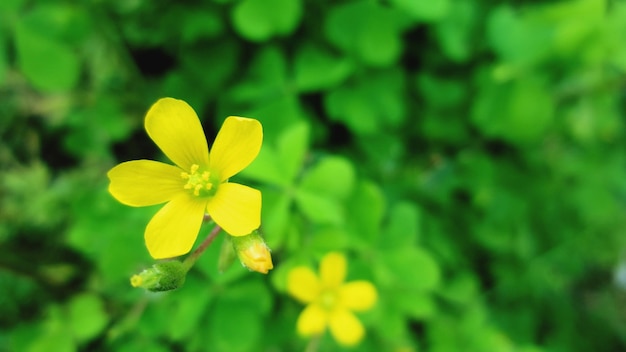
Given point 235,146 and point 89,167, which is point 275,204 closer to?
point 235,146

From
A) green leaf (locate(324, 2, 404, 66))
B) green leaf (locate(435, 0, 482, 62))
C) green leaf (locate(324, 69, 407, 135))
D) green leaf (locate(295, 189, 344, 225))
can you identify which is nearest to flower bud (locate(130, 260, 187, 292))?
green leaf (locate(295, 189, 344, 225))

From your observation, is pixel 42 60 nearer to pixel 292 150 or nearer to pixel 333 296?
pixel 292 150

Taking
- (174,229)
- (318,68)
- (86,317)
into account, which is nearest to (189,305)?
(86,317)

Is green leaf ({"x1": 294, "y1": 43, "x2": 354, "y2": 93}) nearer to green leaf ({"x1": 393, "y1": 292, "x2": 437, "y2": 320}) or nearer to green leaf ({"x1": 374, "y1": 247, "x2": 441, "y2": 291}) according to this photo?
green leaf ({"x1": 374, "y1": 247, "x2": 441, "y2": 291})

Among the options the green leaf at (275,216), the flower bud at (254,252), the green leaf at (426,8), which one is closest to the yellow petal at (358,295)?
the green leaf at (275,216)

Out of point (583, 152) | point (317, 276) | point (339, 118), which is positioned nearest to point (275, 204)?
point (317, 276)

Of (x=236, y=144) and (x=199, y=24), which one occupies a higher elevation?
(x=236, y=144)

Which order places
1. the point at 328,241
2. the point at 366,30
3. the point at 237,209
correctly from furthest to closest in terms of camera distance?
the point at 366,30 < the point at 328,241 < the point at 237,209
